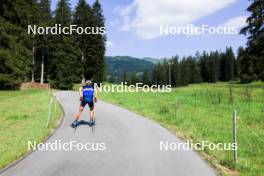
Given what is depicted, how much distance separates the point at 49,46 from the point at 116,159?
50442 millimetres

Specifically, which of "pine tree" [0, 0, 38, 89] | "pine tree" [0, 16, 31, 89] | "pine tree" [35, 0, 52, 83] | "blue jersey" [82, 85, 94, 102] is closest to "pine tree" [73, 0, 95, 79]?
"pine tree" [35, 0, 52, 83]

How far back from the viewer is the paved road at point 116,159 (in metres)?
8.27

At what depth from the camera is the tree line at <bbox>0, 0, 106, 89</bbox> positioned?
38344 mm

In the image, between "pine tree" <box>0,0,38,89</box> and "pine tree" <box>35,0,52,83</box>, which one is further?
"pine tree" <box>35,0,52,83</box>

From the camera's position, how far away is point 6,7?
1533 inches

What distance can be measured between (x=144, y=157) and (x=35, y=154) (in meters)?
3.26

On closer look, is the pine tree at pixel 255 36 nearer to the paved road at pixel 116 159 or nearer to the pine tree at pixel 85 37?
the paved road at pixel 116 159

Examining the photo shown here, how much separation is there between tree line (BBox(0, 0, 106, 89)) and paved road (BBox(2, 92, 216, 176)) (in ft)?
85.8

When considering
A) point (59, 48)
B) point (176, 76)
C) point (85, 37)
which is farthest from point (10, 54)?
point (176, 76)

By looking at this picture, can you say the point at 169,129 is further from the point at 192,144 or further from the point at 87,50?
the point at 87,50

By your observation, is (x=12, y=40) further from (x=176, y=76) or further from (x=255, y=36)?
(x=176, y=76)

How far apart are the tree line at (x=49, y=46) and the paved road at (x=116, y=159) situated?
26.2 metres

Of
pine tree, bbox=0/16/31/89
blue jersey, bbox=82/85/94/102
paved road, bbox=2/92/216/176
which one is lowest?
paved road, bbox=2/92/216/176

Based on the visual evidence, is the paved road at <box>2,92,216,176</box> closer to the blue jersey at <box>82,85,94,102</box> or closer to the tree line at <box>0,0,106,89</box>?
the blue jersey at <box>82,85,94,102</box>
